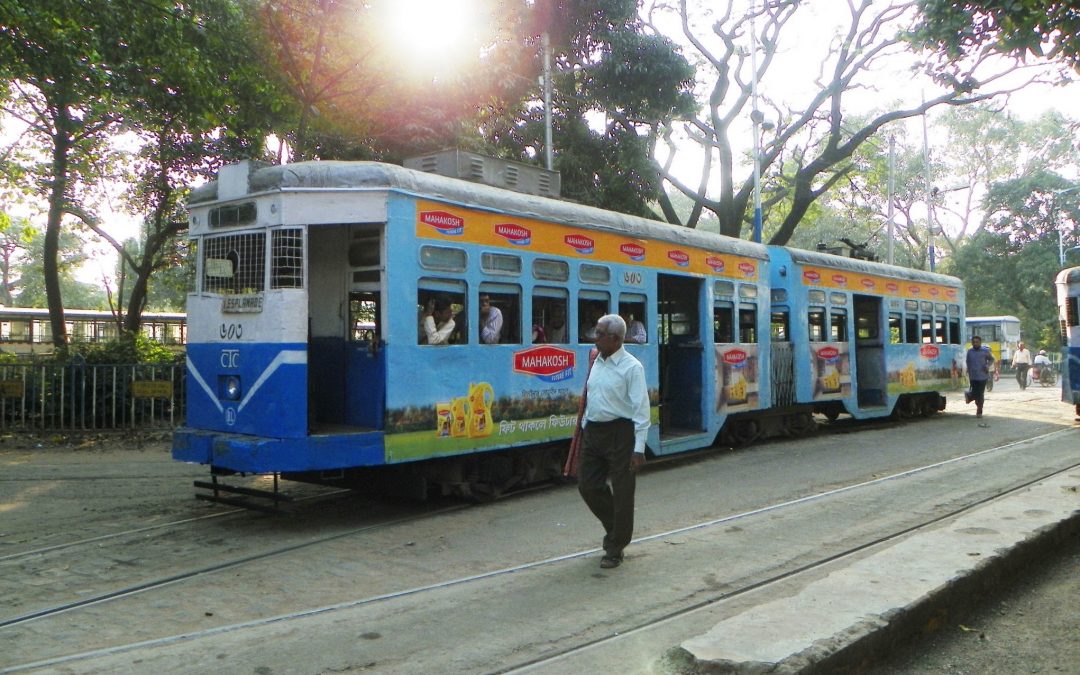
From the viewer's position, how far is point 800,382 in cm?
1409

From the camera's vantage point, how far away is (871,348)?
1639 centimetres

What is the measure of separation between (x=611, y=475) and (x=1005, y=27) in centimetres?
535

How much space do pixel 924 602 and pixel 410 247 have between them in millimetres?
5028

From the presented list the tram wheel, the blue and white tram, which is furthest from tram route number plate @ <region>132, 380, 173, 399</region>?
the blue and white tram

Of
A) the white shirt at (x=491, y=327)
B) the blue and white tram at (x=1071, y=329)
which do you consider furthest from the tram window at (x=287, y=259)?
the blue and white tram at (x=1071, y=329)

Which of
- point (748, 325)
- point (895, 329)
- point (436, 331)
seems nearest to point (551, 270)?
point (436, 331)

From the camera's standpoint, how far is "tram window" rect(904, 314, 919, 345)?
56.2 ft

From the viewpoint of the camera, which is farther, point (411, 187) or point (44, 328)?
point (44, 328)

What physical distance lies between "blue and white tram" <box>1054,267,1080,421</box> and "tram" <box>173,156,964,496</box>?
976cm

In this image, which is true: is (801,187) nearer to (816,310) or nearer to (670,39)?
(670,39)

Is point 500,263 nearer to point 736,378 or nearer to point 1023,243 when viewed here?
point 736,378

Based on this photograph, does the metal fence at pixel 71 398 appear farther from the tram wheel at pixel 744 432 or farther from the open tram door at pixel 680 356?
the tram wheel at pixel 744 432

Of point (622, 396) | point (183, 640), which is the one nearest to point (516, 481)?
point (622, 396)

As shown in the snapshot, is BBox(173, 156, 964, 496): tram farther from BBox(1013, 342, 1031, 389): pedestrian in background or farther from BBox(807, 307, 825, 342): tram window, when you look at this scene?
BBox(1013, 342, 1031, 389): pedestrian in background
